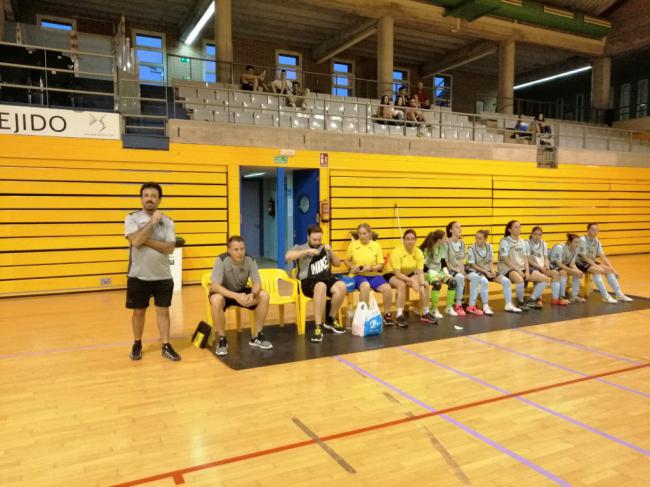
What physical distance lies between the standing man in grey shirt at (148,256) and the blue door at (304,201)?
5.61 m

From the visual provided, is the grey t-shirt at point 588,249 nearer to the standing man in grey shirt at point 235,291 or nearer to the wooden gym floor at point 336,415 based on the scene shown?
the wooden gym floor at point 336,415

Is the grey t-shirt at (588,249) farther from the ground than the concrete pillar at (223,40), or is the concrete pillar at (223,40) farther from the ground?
the concrete pillar at (223,40)

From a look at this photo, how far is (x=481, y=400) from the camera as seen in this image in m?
3.49

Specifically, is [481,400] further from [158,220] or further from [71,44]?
[71,44]

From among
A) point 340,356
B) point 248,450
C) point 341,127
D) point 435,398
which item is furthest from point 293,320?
point 341,127

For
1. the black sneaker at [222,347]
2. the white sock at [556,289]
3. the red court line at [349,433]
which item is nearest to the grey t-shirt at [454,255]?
the white sock at [556,289]

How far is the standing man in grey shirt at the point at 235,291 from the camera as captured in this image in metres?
4.67

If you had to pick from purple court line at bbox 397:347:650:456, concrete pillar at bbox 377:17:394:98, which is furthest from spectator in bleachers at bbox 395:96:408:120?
purple court line at bbox 397:347:650:456

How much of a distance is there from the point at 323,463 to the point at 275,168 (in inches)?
294

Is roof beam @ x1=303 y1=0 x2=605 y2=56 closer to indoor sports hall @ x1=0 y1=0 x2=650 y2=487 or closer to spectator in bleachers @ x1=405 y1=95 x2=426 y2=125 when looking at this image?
indoor sports hall @ x1=0 y1=0 x2=650 y2=487

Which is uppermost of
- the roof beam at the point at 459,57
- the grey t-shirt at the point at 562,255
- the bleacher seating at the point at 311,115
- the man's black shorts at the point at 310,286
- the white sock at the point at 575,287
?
the roof beam at the point at 459,57

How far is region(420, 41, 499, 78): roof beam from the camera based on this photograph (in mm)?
16438

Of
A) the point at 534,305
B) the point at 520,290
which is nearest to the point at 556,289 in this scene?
the point at 534,305

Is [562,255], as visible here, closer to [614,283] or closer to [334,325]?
[614,283]
